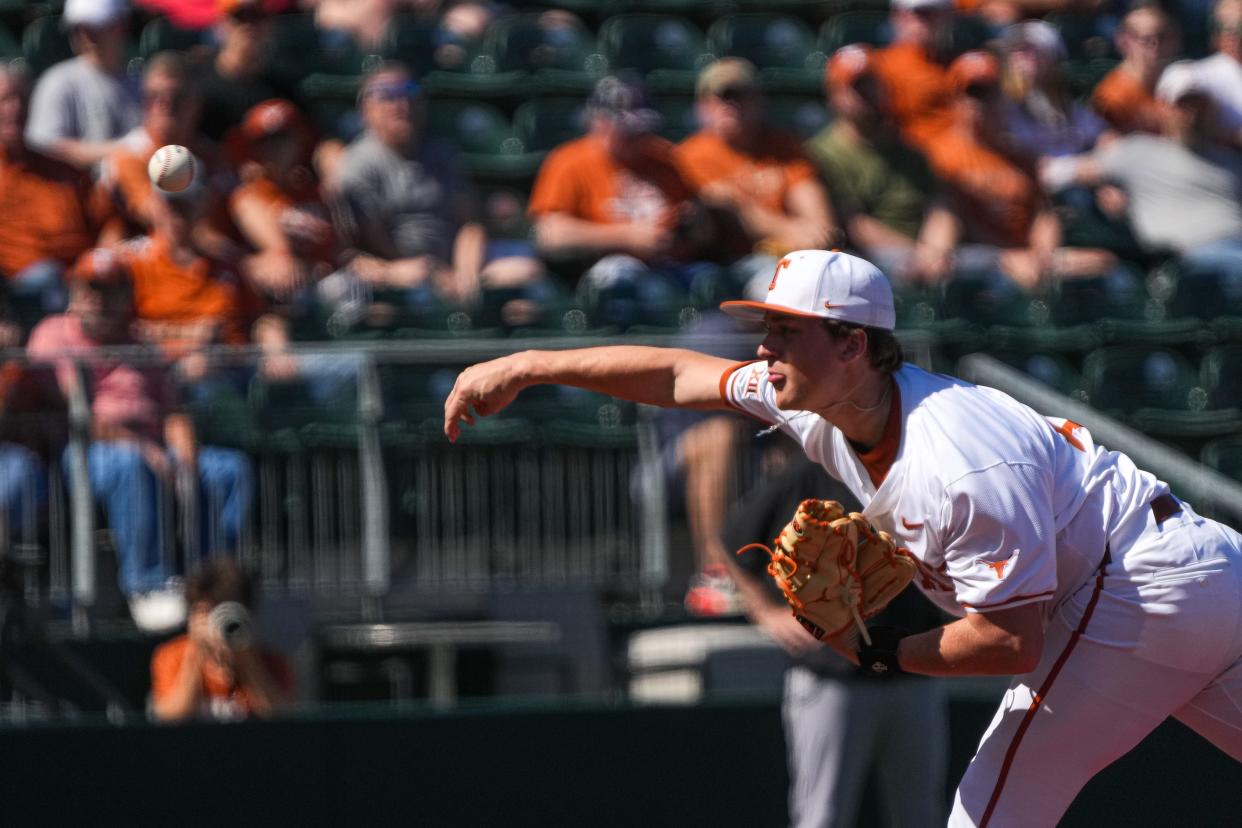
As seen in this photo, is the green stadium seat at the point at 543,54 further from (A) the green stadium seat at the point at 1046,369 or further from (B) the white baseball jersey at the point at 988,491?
(B) the white baseball jersey at the point at 988,491

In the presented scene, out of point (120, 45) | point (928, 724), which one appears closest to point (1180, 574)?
point (928, 724)

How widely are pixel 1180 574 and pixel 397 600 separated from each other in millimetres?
4297

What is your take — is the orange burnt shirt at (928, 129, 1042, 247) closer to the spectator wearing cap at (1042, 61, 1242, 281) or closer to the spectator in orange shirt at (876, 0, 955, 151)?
the spectator in orange shirt at (876, 0, 955, 151)

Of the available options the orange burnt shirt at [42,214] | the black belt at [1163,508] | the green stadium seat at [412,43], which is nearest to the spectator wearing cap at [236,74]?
the orange burnt shirt at [42,214]

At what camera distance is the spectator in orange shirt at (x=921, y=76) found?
10531mm

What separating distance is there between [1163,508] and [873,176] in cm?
601

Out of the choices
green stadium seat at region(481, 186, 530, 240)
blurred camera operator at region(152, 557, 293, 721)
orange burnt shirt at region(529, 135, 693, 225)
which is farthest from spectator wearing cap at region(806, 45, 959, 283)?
blurred camera operator at region(152, 557, 293, 721)

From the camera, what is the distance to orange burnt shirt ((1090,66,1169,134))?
10945mm

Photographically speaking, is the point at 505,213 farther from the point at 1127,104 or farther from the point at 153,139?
the point at 1127,104

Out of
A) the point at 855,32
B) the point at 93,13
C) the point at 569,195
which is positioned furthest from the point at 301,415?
the point at 855,32

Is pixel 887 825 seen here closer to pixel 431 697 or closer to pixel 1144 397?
pixel 431 697

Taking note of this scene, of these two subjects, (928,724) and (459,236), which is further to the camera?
(459,236)

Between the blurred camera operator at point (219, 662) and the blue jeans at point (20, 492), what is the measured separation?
0.94 meters

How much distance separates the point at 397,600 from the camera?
768cm
